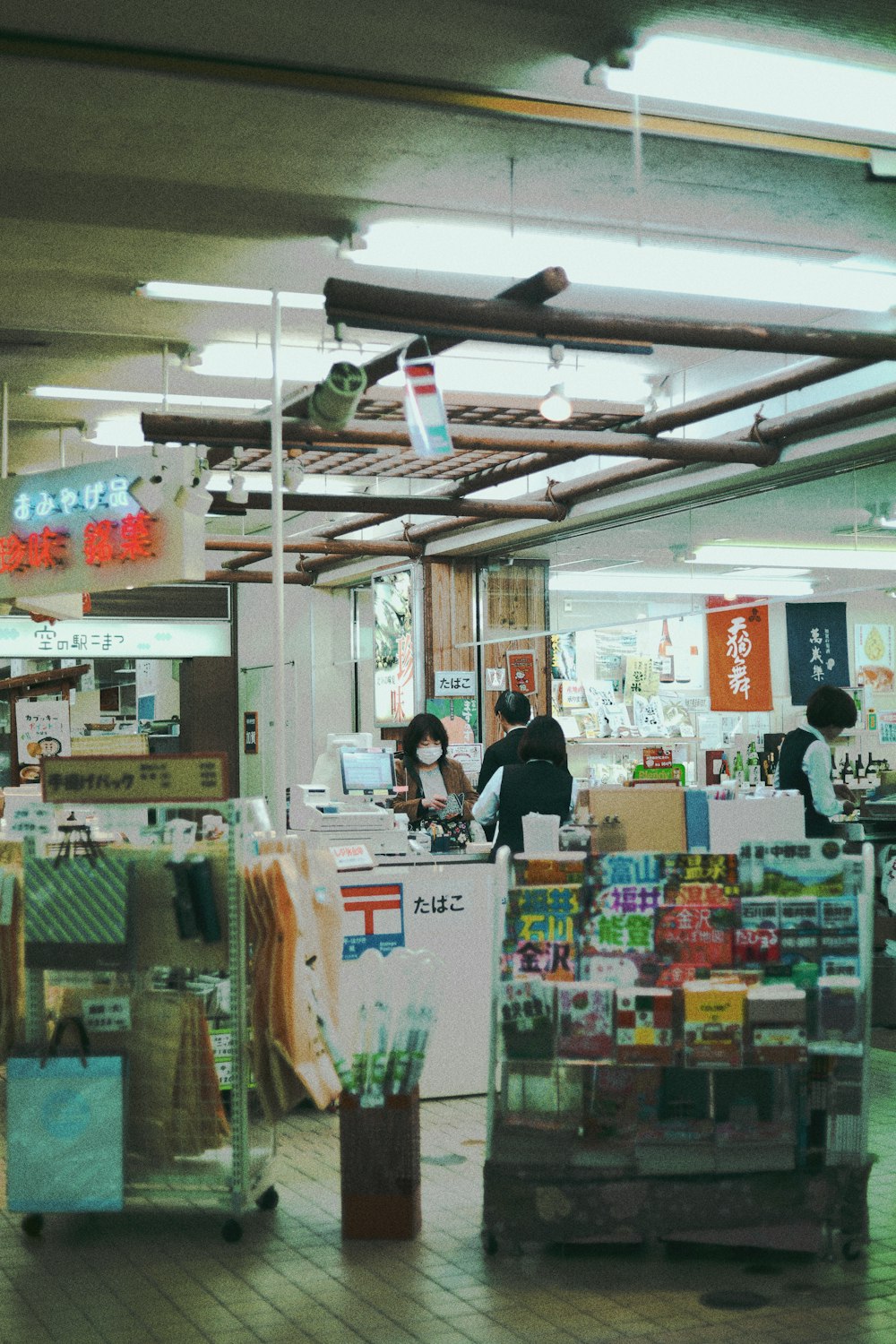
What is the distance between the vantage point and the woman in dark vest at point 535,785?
700 cm

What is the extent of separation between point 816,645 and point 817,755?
2584 mm

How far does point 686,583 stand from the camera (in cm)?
1031

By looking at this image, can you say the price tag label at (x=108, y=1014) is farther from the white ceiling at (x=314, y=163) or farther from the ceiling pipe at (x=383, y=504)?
the ceiling pipe at (x=383, y=504)

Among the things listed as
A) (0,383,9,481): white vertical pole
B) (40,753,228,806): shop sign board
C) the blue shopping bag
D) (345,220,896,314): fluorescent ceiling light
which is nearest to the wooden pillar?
(0,383,9,481): white vertical pole

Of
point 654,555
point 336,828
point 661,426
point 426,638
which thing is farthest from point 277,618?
point 426,638

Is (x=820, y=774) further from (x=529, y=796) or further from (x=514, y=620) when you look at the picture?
(x=514, y=620)

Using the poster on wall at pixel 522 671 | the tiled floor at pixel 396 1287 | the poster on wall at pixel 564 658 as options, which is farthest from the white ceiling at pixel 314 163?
the poster on wall at pixel 522 671

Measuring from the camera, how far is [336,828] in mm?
7094

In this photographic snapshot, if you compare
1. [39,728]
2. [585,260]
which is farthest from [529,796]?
[39,728]

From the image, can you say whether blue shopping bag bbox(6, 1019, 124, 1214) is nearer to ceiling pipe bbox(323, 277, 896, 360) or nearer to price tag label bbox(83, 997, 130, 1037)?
price tag label bbox(83, 997, 130, 1037)

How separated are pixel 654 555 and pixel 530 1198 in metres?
7.29

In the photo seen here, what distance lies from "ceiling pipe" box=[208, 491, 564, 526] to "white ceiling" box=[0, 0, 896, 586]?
2.23m

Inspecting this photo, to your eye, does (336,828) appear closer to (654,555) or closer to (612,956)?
(612,956)

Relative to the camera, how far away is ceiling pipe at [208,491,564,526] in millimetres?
9984
